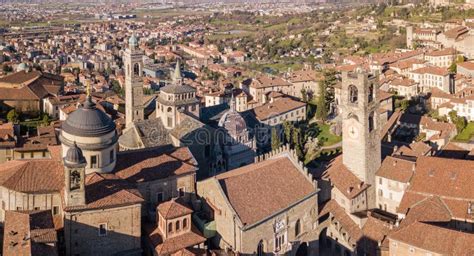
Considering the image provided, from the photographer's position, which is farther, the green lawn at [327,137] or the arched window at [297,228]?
the green lawn at [327,137]

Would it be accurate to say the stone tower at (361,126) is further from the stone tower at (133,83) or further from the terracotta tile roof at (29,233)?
the terracotta tile roof at (29,233)

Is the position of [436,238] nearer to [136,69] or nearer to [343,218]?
[343,218]

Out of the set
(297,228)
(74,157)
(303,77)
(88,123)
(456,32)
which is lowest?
(297,228)

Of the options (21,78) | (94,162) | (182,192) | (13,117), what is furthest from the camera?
(21,78)

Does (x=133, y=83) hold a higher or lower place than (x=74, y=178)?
higher

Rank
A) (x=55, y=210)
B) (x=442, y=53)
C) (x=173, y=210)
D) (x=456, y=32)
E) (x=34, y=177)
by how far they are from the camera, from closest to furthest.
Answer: (x=173, y=210) < (x=34, y=177) < (x=55, y=210) < (x=442, y=53) < (x=456, y=32)

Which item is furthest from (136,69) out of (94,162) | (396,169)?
(396,169)

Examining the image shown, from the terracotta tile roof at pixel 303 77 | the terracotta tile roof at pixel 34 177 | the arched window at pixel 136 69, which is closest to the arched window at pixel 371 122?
the terracotta tile roof at pixel 34 177
